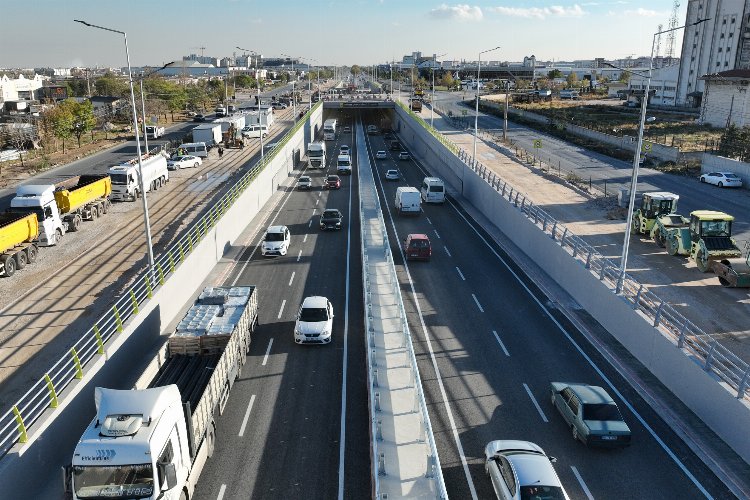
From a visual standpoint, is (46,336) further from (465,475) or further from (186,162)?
(186,162)

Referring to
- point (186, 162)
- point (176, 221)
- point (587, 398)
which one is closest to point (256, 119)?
point (186, 162)

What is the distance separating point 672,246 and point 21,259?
3580cm

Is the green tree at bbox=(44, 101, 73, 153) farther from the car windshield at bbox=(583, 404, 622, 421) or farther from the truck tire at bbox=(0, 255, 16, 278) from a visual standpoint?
the car windshield at bbox=(583, 404, 622, 421)

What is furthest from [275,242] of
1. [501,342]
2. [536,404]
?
[536,404]

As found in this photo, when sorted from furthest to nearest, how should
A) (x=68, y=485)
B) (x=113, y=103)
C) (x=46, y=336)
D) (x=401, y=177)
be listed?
(x=113, y=103) < (x=401, y=177) < (x=46, y=336) < (x=68, y=485)

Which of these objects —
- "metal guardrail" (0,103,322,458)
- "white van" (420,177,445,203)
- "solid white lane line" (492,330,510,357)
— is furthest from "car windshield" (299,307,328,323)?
"white van" (420,177,445,203)

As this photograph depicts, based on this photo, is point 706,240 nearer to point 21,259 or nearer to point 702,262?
point 702,262

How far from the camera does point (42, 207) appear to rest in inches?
1289

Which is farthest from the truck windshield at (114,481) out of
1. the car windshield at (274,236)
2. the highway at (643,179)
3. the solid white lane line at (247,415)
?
the highway at (643,179)

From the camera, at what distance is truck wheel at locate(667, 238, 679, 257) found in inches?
1192

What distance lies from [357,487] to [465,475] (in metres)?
2.98

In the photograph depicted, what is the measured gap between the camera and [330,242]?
37.1m

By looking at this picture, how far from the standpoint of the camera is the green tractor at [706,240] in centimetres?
2789

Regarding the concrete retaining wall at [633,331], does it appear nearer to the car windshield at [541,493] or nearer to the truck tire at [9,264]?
the car windshield at [541,493]
